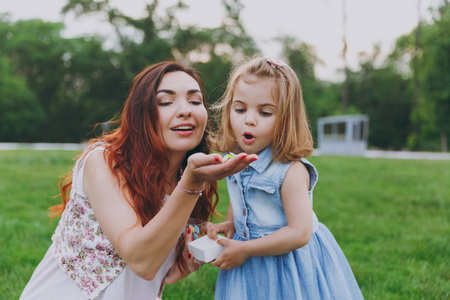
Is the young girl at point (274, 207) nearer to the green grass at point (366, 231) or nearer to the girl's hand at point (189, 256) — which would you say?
the girl's hand at point (189, 256)

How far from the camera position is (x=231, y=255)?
1704 millimetres

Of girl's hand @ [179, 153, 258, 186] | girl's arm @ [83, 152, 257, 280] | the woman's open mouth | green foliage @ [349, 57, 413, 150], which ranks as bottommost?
green foliage @ [349, 57, 413, 150]

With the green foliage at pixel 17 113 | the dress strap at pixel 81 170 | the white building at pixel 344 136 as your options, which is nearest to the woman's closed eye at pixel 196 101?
the dress strap at pixel 81 170

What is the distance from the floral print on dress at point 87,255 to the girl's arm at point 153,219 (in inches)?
5.2

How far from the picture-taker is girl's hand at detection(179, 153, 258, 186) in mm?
1345

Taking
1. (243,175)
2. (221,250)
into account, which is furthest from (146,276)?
(243,175)

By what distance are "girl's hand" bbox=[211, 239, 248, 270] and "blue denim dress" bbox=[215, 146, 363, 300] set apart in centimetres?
10

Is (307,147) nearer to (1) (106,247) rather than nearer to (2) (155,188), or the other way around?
(2) (155,188)

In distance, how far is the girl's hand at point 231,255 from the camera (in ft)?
5.59

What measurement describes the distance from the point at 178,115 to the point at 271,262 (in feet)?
2.53

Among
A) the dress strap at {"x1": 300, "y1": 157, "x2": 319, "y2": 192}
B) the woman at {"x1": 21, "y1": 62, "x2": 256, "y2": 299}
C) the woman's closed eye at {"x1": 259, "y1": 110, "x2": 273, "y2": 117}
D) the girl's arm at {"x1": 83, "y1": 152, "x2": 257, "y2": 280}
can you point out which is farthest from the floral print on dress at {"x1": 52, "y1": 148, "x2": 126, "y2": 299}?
the dress strap at {"x1": 300, "y1": 157, "x2": 319, "y2": 192}

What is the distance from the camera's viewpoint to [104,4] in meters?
25.5

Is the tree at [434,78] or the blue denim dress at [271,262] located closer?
the blue denim dress at [271,262]

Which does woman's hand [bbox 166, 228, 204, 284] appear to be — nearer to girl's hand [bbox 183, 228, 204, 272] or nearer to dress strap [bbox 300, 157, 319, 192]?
girl's hand [bbox 183, 228, 204, 272]
